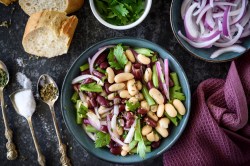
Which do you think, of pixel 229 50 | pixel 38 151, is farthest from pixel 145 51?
pixel 38 151

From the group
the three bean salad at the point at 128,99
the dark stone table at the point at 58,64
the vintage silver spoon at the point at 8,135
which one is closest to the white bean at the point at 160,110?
the three bean salad at the point at 128,99

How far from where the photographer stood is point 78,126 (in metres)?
1.96

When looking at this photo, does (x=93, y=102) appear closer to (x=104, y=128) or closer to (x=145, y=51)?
(x=104, y=128)

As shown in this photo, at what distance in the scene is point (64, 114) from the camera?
192 cm

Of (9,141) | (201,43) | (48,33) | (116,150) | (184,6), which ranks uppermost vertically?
(184,6)

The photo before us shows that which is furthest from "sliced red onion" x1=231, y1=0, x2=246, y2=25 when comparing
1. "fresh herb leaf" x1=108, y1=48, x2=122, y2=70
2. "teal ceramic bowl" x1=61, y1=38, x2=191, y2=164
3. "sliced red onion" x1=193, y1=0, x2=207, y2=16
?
"fresh herb leaf" x1=108, y1=48, x2=122, y2=70

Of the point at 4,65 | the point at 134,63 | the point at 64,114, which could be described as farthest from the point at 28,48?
the point at 134,63

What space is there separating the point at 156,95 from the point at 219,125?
309mm

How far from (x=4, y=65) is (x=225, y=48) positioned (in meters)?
1.00

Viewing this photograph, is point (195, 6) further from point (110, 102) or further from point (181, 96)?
point (110, 102)

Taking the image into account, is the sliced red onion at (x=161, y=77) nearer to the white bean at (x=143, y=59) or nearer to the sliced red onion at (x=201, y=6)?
the white bean at (x=143, y=59)

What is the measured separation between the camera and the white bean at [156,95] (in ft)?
6.14

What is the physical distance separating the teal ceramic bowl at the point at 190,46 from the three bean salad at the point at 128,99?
4.5 inches

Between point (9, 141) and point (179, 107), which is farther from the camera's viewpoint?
point (9, 141)
